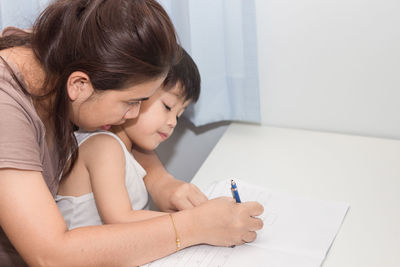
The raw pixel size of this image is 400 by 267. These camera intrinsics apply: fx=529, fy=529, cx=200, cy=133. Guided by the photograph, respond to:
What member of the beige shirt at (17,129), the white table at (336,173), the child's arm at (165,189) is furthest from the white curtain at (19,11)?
the white table at (336,173)

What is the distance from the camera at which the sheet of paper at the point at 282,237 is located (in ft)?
3.11

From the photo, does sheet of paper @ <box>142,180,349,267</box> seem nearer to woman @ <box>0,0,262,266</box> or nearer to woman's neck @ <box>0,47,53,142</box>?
woman @ <box>0,0,262,266</box>

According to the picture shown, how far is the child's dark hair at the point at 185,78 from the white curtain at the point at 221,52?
0.16 metres

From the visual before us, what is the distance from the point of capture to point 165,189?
4.02 ft

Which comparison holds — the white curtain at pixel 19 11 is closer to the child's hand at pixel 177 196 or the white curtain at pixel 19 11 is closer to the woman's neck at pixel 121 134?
the woman's neck at pixel 121 134

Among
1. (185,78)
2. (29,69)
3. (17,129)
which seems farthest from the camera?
(185,78)

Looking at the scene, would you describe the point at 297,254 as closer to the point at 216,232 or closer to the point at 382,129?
the point at 216,232

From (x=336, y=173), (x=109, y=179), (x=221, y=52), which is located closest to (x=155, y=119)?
(x=109, y=179)

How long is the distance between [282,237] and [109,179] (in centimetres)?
36

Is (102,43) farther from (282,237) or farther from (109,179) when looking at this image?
(282,237)

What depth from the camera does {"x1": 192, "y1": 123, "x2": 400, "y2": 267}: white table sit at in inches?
39.1

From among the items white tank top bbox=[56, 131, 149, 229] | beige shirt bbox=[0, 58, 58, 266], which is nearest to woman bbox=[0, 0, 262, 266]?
beige shirt bbox=[0, 58, 58, 266]

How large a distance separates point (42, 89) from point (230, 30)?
22.7 inches

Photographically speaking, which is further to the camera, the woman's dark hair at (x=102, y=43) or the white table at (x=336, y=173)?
the white table at (x=336, y=173)
